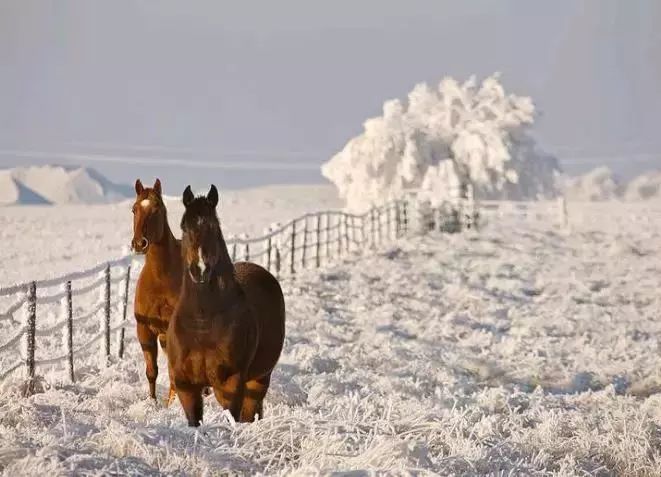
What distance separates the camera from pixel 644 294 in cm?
2039

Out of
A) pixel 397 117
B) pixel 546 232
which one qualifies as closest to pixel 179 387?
pixel 546 232

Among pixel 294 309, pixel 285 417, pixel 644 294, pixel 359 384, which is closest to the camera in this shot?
pixel 285 417

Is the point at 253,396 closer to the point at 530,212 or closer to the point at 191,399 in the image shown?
the point at 191,399

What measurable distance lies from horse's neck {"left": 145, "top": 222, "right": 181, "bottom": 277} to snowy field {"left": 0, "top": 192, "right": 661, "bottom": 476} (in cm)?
111

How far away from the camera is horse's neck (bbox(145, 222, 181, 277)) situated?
720cm

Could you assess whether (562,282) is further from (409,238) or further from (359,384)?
(359,384)

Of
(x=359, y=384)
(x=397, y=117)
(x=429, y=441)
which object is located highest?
(x=397, y=117)

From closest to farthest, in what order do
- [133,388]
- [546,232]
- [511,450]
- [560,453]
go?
[511,450], [560,453], [133,388], [546,232]

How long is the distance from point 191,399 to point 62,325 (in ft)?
17.0

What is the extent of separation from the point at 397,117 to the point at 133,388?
35177 millimetres

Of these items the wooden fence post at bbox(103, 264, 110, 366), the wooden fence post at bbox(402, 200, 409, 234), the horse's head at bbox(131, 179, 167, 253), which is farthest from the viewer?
the wooden fence post at bbox(402, 200, 409, 234)

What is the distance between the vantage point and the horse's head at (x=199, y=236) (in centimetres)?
506

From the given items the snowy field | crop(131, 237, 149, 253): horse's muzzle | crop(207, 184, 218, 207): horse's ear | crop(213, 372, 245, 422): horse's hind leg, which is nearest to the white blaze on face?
crop(207, 184, 218, 207): horse's ear

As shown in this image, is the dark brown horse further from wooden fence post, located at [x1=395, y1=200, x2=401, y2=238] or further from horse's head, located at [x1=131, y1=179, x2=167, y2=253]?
wooden fence post, located at [x1=395, y1=200, x2=401, y2=238]
